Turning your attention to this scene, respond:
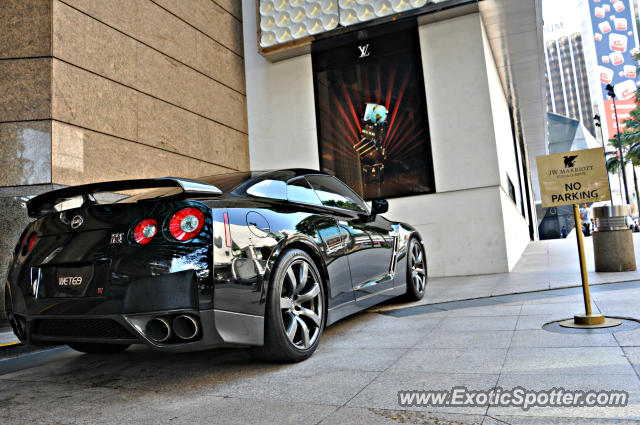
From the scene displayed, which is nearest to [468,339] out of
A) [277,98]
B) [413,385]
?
[413,385]

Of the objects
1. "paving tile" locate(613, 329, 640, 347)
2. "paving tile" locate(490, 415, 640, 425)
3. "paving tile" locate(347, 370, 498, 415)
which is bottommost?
"paving tile" locate(490, 415, 640, 425)

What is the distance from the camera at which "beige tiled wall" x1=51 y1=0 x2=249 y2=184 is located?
20.7ft

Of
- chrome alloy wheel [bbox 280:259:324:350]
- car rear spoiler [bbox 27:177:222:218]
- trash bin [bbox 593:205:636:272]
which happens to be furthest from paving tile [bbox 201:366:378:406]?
trash bin [bbox 593:205:636:272]

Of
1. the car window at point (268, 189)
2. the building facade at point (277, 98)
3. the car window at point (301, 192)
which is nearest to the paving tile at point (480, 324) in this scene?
the car window at point (301, 192)

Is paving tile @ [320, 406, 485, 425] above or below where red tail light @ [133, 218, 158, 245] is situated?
below

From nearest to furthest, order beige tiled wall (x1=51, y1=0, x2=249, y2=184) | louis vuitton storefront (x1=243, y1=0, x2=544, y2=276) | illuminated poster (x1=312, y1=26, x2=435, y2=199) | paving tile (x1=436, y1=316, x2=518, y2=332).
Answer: paving tile (x1=436, y1=316, x2=518, y2=332), beige tiled wall (x1=51, y1=0, x2=249, y2=184), louis vuitton storefront (x1=243, y1=0, x2=544, y2=276), illuminated poster (x1=312, y1=26, x2=435, y2=199)

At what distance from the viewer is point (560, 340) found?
3.14 m

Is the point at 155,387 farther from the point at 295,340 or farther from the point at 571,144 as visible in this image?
the point at 571,144

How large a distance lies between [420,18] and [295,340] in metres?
6.99

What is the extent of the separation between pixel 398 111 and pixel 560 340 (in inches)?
246

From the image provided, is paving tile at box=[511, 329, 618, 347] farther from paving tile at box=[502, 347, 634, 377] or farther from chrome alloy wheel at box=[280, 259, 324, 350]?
chrome alloy wheel at box=[280, 259, 324, 350]

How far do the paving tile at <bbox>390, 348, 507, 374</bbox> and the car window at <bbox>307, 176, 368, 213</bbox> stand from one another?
4.82ft

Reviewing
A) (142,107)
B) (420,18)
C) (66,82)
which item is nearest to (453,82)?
(420,18)

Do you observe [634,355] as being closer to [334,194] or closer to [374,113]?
[334,194]
